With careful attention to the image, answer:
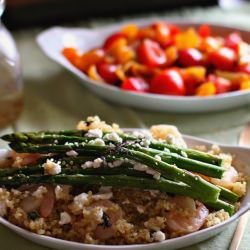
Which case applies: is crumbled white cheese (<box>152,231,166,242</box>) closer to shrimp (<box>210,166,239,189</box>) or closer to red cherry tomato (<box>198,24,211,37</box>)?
shrimp (<box>210,166,239,189</box>)

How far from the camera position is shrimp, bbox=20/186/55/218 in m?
1.22

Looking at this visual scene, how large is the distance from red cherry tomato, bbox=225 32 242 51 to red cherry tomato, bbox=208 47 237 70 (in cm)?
8

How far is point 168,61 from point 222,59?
178 mm

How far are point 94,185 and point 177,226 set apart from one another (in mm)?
191

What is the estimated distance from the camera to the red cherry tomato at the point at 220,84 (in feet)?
6.16

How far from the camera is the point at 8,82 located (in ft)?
5.74

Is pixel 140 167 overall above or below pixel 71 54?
above

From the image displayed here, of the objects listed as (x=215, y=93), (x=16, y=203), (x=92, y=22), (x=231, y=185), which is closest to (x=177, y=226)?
(x=231, y=185)

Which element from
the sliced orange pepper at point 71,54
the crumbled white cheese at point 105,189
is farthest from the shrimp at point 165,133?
the sliced orange pepper at point 71,54

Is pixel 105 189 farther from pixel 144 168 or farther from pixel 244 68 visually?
pixel 244 68

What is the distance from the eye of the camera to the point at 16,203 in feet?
4.06

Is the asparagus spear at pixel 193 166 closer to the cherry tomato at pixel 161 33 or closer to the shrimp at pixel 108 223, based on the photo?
the shrimp at pixel 108 223

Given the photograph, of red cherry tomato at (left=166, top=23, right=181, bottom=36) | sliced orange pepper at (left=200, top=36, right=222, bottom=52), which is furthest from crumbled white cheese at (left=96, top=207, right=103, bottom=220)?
red cherry tomato at (left=166, top=23, right=181, bottom=36)

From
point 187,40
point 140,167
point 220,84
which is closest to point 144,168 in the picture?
point 140,167
